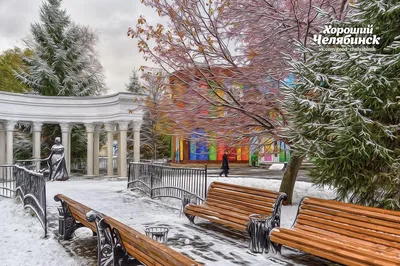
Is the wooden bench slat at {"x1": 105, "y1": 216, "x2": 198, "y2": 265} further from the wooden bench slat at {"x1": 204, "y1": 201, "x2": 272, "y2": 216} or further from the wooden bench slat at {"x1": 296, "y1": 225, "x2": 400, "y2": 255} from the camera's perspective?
the wooden bench slat at {"x1": 204, "y1": 201, "x2": 272, "y2": 216}

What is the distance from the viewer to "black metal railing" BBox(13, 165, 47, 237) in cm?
726

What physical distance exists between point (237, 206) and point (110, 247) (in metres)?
2.80

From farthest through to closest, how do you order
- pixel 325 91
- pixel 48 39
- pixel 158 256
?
1. pixel 48 39
2. pixel 325 91
3. pixel 158 256

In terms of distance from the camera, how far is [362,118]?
205 inches

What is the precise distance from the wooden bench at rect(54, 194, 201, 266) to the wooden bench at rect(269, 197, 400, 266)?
2.01m

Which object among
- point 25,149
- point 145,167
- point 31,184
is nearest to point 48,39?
point 25,149

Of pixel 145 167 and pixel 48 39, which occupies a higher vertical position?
pixel 48 39

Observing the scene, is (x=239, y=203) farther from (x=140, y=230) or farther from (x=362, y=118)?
(x=362, y=118)

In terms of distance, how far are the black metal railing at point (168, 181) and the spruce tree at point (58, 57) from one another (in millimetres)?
16294

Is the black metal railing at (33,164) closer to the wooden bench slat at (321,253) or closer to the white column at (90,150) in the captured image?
the white column at (90,150)

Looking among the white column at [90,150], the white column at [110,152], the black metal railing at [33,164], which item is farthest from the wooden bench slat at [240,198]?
the white column at [90,150]

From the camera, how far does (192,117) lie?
9250mm

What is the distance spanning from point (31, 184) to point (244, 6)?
22.8ft

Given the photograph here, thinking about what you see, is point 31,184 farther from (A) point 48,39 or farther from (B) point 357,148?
(A) point 48,39
